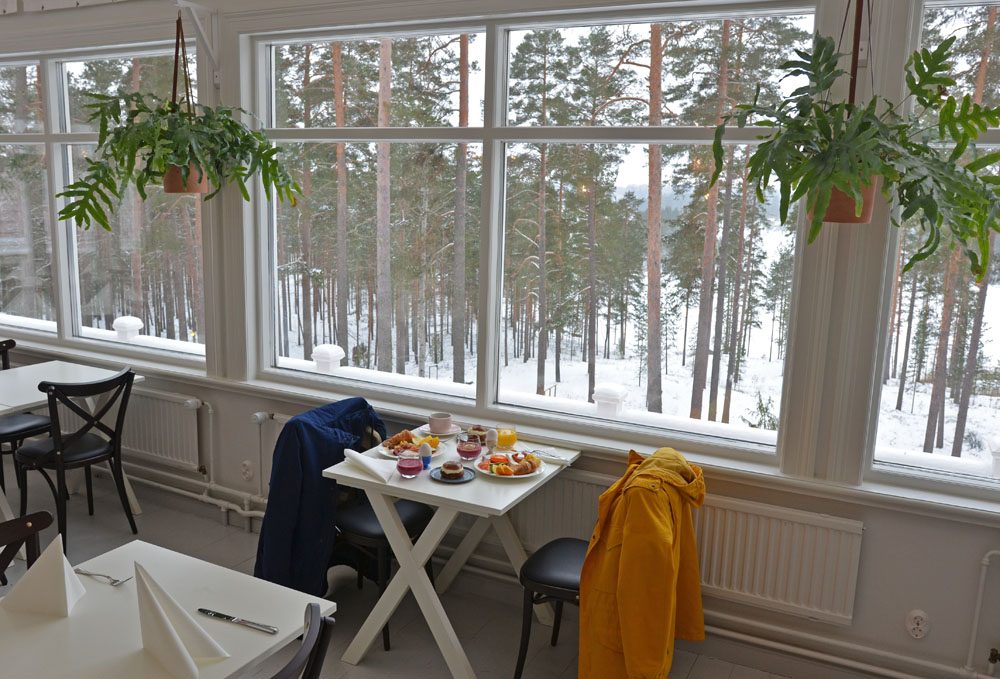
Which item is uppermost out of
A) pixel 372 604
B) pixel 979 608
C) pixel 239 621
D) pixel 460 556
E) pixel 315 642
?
pixel 315 642

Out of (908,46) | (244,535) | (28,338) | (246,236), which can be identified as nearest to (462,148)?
(246,236)

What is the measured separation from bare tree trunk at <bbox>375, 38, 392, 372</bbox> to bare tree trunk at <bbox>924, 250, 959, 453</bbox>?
2220 mm

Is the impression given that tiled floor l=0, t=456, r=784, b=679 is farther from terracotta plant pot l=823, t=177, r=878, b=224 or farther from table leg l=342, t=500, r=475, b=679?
terracotta plant pot l=823, t=177, r=878, b=224

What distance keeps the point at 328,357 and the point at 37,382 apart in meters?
1.47

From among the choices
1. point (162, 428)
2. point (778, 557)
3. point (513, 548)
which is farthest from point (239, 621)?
point (162, 428)

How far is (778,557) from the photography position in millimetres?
2777

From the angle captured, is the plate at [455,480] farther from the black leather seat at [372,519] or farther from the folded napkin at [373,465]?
the black leather seat at [372,519]

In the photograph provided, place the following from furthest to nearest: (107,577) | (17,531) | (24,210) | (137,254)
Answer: (24,210)
(137,254)
(17,531)
(107,577)

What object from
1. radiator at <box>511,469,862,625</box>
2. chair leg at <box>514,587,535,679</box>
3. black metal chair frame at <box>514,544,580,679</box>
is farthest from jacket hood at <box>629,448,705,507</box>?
chair leg at <box>514,587,535,679</box>

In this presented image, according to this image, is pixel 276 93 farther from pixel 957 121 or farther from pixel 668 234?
pixel 957 121

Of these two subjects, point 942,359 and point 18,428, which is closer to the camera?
point 942,359

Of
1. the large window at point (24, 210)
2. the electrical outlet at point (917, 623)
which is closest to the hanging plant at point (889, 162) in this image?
the electrical outlet at point (917, 623)

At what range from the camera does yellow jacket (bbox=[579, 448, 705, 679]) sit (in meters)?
2.26

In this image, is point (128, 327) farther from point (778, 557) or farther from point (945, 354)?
point (945, 354)
